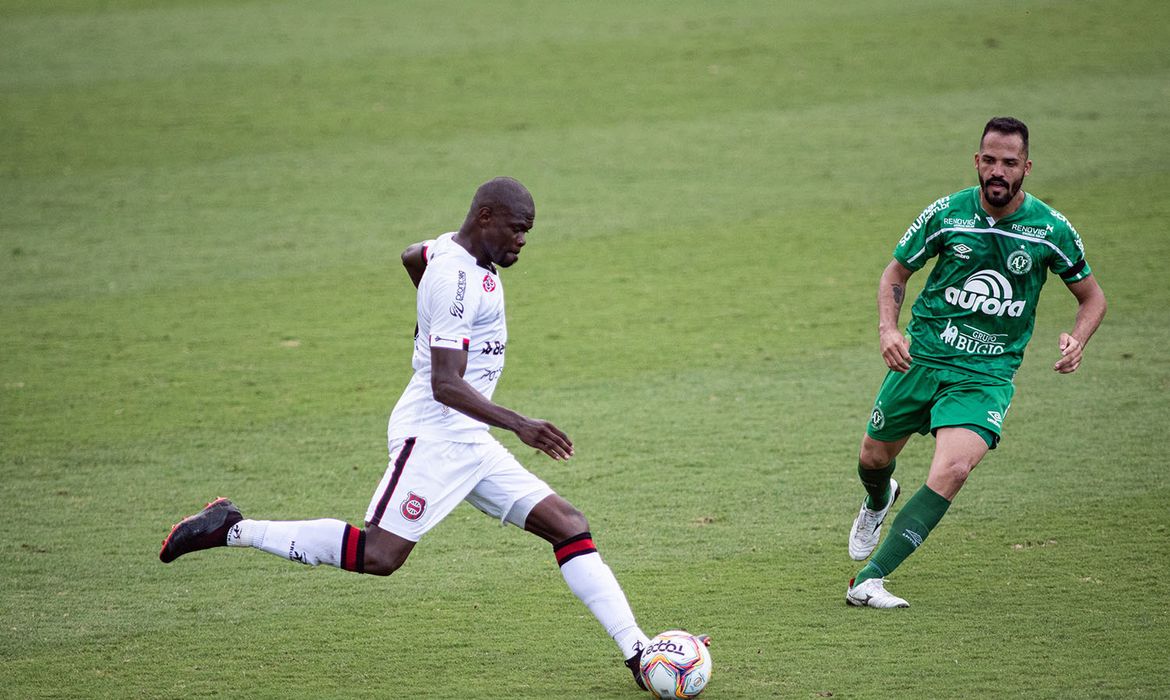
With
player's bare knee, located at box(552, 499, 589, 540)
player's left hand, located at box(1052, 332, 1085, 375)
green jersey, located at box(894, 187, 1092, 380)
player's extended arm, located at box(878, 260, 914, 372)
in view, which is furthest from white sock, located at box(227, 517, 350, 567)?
player's left hand, located at box(1052, 332, 1085, 375)

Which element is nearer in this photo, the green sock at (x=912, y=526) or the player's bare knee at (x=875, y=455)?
the green sock at (x=912, y=526)

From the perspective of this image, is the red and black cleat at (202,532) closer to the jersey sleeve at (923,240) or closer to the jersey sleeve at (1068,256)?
the jersey sleeve at (923,240)

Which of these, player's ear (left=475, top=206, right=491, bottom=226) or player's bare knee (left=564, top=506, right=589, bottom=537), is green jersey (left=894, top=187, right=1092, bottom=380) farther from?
player's ear (left=475, top=206, right=491, bottom=226)

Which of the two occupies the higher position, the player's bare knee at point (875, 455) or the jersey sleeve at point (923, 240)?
the jersey sleeve at point (923, 240)

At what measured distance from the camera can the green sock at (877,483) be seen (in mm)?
6301

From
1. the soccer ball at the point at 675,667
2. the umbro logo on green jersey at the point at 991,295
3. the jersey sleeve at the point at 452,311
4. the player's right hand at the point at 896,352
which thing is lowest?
the soccer ball at the point at 675,667

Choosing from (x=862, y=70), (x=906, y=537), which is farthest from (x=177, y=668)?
(x=862, y=70)

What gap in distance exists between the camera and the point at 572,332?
10719 millimetres

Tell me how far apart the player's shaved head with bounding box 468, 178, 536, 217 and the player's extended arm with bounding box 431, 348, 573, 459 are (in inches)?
24.3

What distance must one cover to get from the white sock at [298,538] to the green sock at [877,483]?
2.59 metres

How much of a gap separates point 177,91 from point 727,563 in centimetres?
1327

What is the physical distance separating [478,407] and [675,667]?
1255mm

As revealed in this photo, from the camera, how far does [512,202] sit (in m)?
5.19

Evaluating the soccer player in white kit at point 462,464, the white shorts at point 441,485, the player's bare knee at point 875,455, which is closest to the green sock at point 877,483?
the player's bare knee at point 875,455
